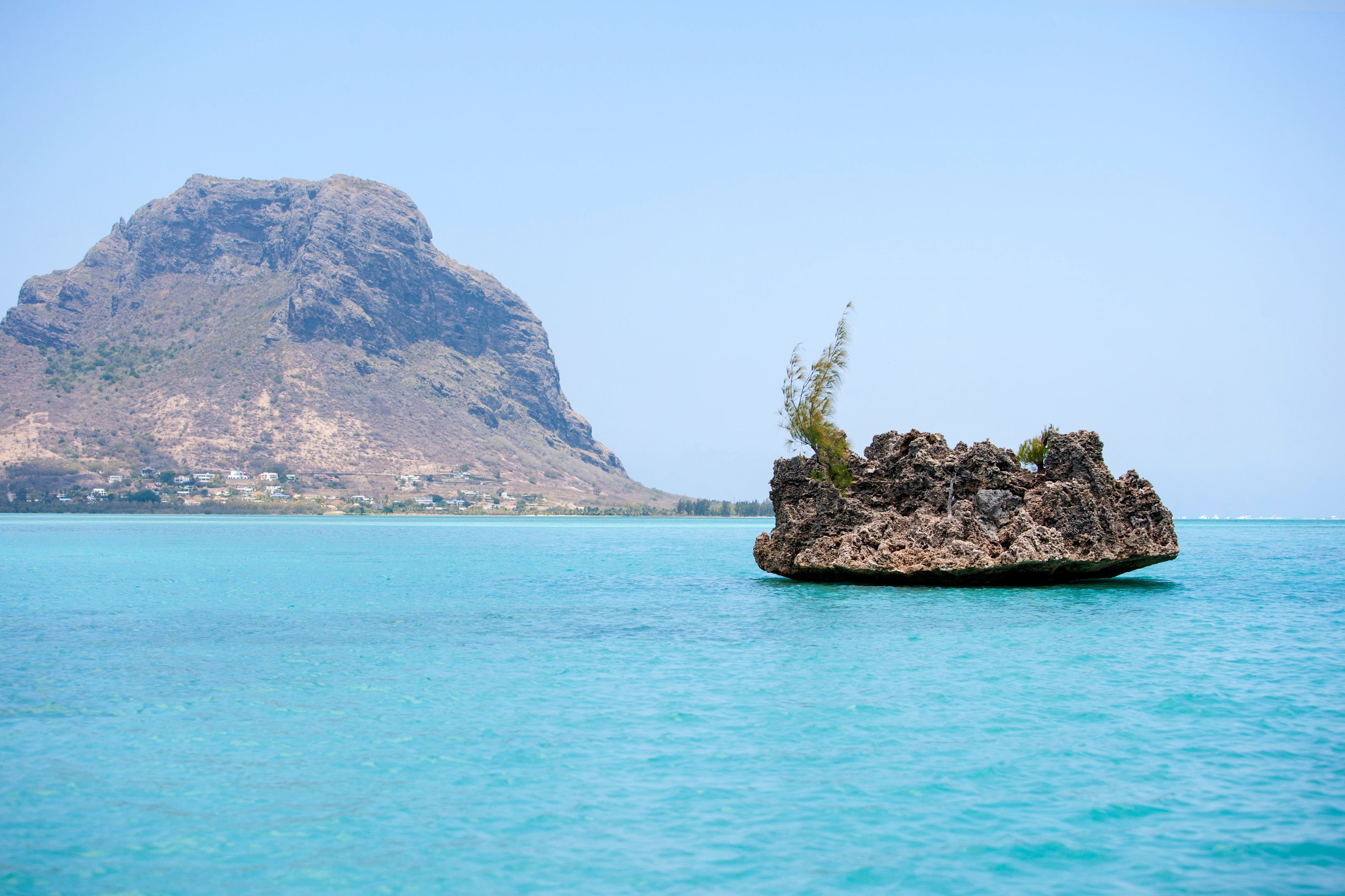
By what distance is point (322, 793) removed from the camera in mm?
10281

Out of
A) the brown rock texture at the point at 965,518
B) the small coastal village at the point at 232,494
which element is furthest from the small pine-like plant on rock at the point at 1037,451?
the small coastal village at the point at 232,494

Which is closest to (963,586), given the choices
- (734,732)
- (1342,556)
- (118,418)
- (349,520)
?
(734,732)

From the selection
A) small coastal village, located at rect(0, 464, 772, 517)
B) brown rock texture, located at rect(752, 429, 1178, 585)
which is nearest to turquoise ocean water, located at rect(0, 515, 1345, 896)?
brown rock texture, located at rect(752, 429, 1178, 585)

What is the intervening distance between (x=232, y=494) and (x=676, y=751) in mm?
176730

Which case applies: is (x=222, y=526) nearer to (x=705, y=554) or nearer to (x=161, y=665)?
(x=705, y=554)

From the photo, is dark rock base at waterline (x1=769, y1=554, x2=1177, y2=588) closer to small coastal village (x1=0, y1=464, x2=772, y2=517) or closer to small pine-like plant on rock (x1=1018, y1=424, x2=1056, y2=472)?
small pine-like plant on rock (x1=1018, y1=424, x2=1056, y2=472)

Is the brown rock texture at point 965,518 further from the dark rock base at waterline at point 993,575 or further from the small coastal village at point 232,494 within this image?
the small coastal village at point 232,494

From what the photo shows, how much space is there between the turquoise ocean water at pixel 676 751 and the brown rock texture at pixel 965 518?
4916 millimetres

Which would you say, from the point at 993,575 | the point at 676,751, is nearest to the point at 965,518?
the point at 993,575

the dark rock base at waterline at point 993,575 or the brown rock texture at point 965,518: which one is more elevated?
the brown rock texture at point 965,518

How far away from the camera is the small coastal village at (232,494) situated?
162 m

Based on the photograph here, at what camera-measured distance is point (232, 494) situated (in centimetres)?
17012

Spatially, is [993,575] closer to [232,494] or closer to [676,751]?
[676,751]

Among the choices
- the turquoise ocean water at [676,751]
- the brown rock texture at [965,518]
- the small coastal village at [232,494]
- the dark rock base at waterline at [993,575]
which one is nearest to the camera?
the turquoise ocean water at [676,751]
